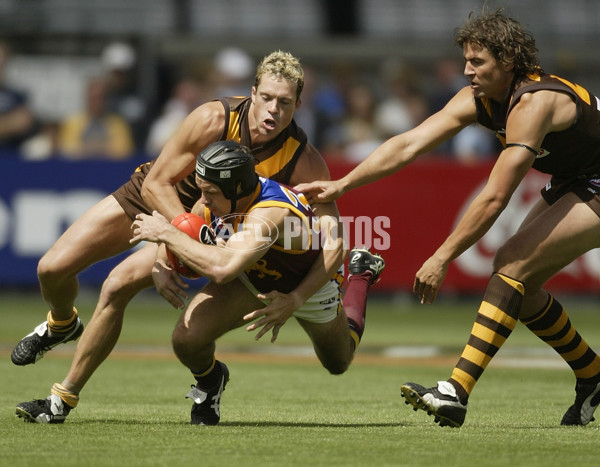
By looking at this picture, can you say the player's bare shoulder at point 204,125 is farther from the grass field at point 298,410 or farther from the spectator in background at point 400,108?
the spectator in background at point 400,108

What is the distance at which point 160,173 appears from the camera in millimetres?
7105

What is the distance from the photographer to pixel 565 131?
6.67 m

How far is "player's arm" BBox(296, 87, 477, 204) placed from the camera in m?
7.11

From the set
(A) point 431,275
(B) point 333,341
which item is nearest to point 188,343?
(B) point 333,341

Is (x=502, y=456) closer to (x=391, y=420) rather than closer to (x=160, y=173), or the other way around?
(x=391, y=420)

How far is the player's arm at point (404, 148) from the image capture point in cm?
711

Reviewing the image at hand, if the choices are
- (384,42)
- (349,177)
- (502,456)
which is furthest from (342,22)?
(502,456)

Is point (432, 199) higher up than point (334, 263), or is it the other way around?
point (334, 263)

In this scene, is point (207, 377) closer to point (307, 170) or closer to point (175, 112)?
point (307, 170)

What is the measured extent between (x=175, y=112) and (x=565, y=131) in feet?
39.2

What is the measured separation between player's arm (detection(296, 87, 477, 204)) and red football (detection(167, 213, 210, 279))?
2.28 ft

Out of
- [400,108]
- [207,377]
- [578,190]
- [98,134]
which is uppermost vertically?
[578,190]

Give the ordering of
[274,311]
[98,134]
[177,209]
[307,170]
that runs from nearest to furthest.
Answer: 1. [274,311]
2. [177,209]
3. [307,170]
4. [98,134]

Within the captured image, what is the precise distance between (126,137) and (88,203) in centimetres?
163
